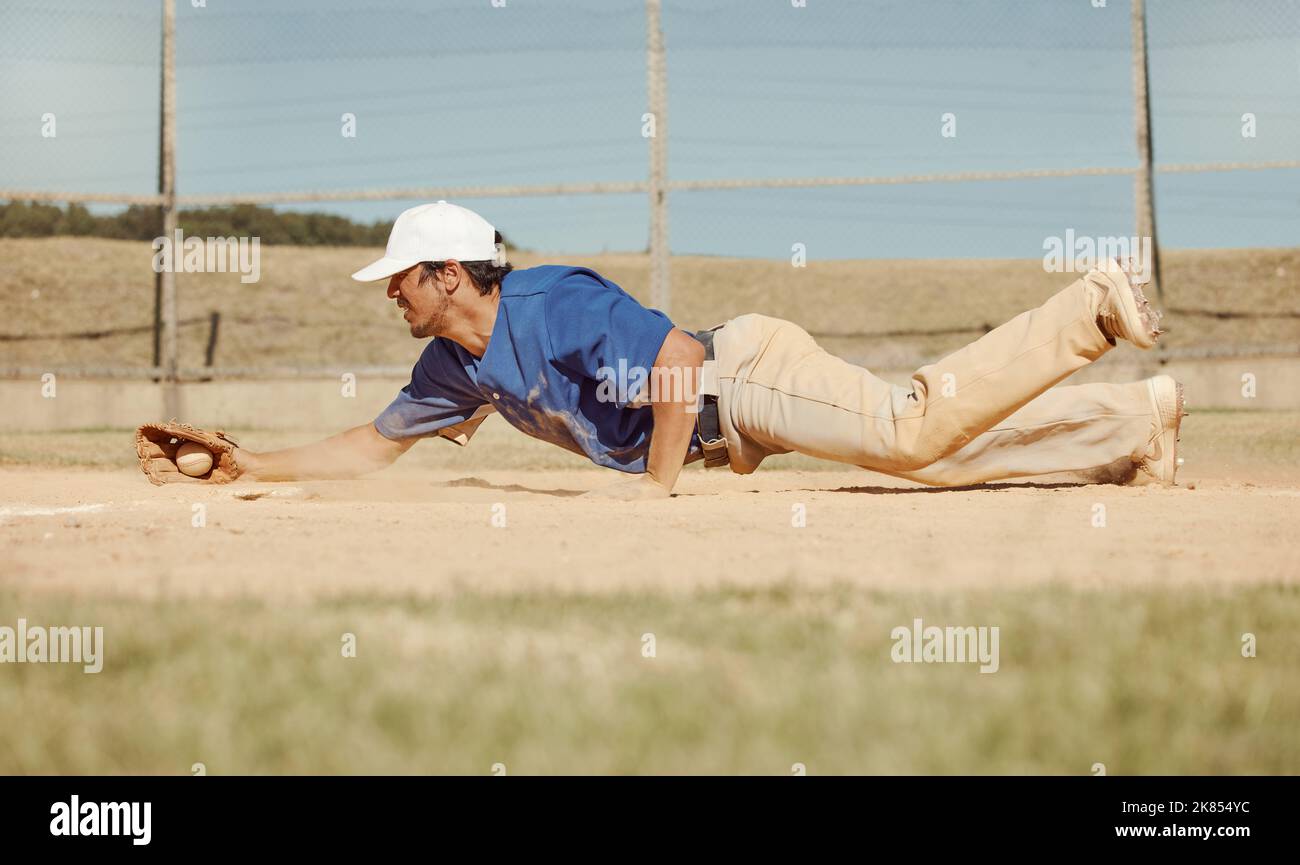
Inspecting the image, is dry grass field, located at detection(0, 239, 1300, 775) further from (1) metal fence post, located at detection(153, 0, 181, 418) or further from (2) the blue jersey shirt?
(1) metal fence post, located at detection(153, 0, 181, 418)

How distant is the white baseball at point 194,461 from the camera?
5.23m

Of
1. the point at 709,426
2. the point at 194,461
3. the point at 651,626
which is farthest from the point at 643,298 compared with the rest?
the point at 651,626

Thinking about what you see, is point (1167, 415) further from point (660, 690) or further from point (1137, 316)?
point (660, 690)

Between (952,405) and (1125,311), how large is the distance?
0.63 meters

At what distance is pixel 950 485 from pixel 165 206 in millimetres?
7519

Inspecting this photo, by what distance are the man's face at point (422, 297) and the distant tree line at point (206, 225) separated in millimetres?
7372

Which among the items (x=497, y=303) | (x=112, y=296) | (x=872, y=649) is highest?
(x=112, y=296)

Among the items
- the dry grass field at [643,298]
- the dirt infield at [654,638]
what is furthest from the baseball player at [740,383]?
the dry grass field at [643,298]

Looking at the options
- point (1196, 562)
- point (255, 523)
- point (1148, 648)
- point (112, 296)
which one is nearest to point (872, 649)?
point (1148, 648)

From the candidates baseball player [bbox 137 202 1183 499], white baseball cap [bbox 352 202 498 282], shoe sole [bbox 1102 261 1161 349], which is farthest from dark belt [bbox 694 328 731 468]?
shoe sole [bbox 1102 261 1161 349]

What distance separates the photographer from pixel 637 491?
14.6ft

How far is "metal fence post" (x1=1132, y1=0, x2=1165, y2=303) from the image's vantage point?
30.6 ft
